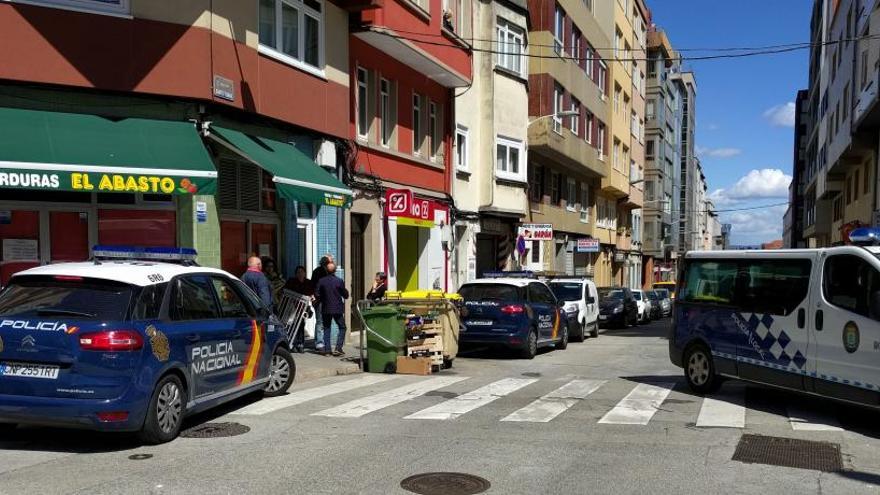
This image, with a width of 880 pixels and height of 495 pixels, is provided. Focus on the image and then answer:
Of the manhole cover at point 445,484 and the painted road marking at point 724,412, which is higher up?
the manhole cover at point 445,484

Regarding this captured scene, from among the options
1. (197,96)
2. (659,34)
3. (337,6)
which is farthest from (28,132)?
(659,34)

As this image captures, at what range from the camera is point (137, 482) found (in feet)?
18.7

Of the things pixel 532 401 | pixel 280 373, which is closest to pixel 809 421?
pixel 532 401

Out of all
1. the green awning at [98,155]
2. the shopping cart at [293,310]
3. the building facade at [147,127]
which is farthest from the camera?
the shopping cart at [293,310]

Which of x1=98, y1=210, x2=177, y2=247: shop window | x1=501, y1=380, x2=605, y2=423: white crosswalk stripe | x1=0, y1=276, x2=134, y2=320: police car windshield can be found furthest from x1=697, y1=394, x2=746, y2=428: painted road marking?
x1=98, y1=210, x2=177, y2=247: shop window

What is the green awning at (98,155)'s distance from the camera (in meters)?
9.52

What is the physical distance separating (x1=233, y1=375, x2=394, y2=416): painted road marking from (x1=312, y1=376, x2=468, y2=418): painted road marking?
2.01 feet

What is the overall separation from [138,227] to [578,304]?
12.4 meters

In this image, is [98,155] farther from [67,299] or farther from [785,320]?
[785,320]

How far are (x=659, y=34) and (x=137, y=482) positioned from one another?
197 feet

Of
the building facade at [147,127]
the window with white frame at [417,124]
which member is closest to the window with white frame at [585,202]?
the window with white frame at [417,124]

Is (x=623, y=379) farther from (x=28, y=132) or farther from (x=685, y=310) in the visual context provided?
(x=28, y=132)

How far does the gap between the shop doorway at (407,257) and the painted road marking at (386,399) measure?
29.2ft

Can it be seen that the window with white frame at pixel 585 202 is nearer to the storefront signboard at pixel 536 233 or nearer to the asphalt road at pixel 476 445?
the storefront signboard at pixel 536 233
